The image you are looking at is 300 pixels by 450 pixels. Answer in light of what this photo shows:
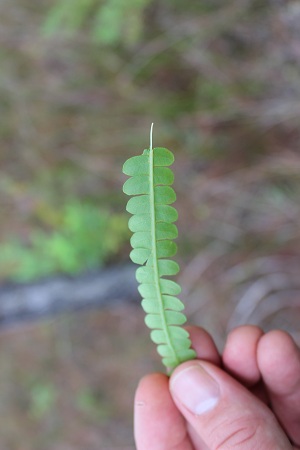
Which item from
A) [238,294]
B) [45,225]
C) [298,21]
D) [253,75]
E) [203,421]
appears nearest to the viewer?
[203,421]

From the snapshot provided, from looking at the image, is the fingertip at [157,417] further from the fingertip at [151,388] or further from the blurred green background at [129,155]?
the blurred green background at [129,155]

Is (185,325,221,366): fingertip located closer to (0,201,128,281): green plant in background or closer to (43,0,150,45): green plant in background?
(43,0,150,45): green plant in background

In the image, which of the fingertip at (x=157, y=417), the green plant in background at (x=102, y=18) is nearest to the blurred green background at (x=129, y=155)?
the green plant in background at (x=102, y=18)

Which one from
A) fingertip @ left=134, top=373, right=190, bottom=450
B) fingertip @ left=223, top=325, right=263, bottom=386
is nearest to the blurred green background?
fingertip @ left=223, top=325, right=263, bottom=386

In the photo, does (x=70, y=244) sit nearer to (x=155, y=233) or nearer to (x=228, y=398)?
(x=228, y=398)

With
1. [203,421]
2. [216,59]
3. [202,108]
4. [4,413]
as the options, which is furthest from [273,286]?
[4,413]

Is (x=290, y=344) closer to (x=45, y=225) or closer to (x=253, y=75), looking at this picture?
(x=253, y=75)

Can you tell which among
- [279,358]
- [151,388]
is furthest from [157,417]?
[279,358]
